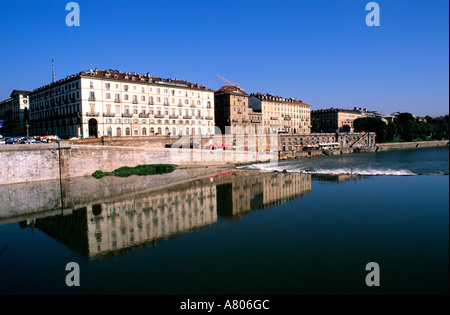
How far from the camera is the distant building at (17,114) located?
64.0 metres

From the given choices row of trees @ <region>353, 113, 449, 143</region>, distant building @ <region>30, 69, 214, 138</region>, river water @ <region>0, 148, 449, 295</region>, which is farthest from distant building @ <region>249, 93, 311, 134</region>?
river water @ <region>0, 148, 449, 295</region>

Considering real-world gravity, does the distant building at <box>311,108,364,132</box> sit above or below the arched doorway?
above

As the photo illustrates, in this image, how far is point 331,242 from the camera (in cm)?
1361

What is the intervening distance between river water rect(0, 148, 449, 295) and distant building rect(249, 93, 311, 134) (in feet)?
168

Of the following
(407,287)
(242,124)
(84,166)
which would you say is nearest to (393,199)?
(407,287)

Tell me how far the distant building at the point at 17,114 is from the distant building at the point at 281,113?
52.0 m

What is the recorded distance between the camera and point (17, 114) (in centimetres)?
6788

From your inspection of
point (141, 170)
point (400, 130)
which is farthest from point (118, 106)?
point (400, 130)

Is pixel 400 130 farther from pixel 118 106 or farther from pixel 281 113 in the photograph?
pixel 118 106

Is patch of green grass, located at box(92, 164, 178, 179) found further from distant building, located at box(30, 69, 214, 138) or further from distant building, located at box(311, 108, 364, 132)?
distant building, located at box(311, 108, 364, 132)

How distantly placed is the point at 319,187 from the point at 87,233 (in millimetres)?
19954

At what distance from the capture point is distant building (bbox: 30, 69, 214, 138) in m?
43.2

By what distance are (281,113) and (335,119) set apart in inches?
1408

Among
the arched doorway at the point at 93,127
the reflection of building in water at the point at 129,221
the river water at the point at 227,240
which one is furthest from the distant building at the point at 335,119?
the reflection of building in water at the point at 129,221
